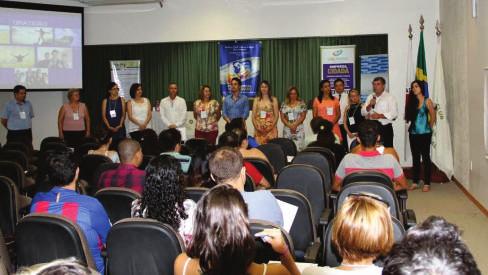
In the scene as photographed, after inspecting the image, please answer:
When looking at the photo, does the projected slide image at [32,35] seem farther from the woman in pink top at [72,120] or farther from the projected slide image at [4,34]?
the woman in pink top at [72,120]

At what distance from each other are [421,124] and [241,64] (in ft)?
12.9

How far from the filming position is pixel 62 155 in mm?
3621

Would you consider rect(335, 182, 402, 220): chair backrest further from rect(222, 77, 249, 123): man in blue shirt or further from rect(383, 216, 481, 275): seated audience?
rect(222, 77, 249, 123): man in blue shirt

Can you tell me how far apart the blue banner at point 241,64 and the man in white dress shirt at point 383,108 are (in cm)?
262

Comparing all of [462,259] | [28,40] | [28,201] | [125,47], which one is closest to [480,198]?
[28,201]

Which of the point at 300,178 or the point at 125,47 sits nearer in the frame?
the point at 300,178

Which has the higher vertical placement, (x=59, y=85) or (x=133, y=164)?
(x=59, y=85)

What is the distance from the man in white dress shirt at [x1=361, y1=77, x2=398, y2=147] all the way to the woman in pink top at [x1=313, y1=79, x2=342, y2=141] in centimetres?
48

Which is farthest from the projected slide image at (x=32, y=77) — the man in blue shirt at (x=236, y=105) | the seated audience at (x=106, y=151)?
the seated audience at (x=106, y=151)

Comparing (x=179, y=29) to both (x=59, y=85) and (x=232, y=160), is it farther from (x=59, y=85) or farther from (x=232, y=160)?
(x=232, y=160)

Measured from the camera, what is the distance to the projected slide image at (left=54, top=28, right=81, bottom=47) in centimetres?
1082

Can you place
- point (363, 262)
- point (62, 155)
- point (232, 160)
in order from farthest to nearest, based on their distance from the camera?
point (62, 155)
point (232, 160)
point (363, 262)

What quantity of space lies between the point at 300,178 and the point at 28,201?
92.9 inches

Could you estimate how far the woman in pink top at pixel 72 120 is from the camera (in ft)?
31.2
